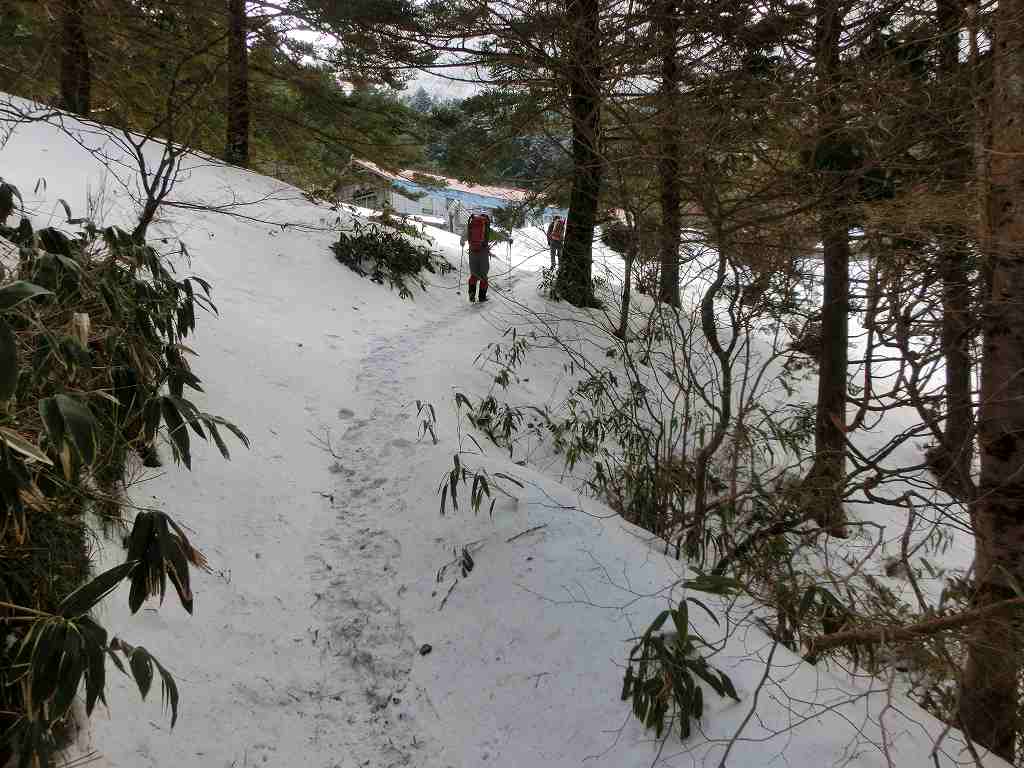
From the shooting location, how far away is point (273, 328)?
612cm

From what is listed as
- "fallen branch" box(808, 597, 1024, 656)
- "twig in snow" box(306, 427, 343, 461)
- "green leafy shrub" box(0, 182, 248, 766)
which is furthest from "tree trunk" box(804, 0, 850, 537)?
"twig in snow" box(306, 427, 343, 461)

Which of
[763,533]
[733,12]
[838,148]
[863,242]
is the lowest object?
[763,533]

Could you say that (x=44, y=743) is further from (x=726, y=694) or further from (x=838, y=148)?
(x=838, y=148)

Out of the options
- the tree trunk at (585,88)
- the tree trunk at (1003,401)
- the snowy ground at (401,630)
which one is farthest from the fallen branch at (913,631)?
the tree trunk at (585,88)

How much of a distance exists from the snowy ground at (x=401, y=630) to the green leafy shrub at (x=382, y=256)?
14.4 ft

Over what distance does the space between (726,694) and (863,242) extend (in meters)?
3.11

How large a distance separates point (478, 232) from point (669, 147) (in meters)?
5.83

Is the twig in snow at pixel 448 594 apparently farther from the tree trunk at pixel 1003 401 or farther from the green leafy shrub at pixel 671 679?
the tree trunk at pixel 1003 401

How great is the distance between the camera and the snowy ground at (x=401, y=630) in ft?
7.02

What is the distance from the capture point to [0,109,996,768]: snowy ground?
2141 mm

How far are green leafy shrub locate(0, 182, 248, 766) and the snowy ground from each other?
495 millimetres

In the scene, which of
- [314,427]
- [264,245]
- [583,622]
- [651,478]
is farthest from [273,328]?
[583,622]

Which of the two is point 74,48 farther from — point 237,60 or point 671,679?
point 671,679

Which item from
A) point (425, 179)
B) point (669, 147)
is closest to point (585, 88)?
point (669, 147)
